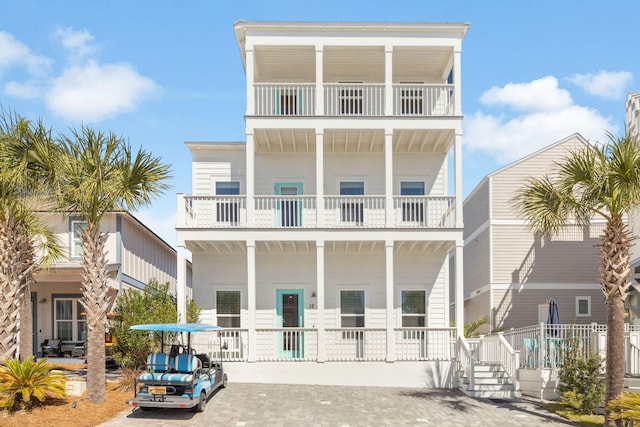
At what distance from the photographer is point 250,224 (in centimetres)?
1925

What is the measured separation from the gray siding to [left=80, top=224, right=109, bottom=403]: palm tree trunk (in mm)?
15860

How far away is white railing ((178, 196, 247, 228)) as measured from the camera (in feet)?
64.0

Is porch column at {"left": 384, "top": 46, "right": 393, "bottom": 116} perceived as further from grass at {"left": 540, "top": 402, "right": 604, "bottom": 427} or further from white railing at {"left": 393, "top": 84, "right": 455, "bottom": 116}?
grass at {"left": 540, "top": 402, "right": 604, "bottom": 427}

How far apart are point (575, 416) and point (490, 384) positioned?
290 cm

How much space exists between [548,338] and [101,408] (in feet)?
36.4

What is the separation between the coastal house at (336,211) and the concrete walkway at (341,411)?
5.69 ft

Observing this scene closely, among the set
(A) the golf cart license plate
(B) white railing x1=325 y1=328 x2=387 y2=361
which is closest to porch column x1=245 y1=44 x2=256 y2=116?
(B) white railing x1=325 y1=328 x2=387 y2=361

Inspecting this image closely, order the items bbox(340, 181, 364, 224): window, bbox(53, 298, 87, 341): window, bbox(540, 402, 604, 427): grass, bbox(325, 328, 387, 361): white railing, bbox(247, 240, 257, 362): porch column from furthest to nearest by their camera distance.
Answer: bbox(53, 298, 87, 341): window → bbox(340, 181, 364, 224): window → bbox(325, 328, 387, 361): white railing → bbox(247, 240, 257, 362): porch column → bbox(540, 402, 604, 427): grass

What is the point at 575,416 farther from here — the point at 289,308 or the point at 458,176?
the point at 289,308

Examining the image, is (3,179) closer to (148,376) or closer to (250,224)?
(148,376)

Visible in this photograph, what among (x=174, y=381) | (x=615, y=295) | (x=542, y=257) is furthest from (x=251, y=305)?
(x=542, y=257)

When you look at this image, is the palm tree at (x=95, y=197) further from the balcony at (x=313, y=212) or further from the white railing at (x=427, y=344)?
the white railing at (x=427, y=344)

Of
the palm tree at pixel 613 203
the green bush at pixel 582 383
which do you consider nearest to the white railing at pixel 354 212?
the green bush at pixel 582 383

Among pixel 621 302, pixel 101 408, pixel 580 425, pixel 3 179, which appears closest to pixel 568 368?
pixel 580 425
